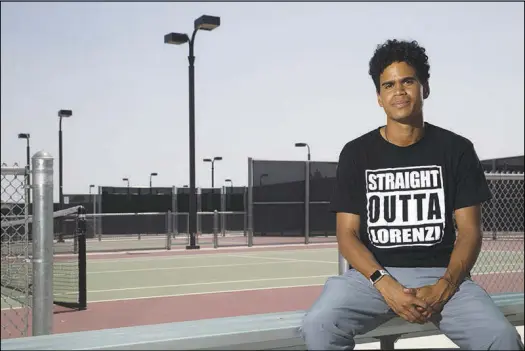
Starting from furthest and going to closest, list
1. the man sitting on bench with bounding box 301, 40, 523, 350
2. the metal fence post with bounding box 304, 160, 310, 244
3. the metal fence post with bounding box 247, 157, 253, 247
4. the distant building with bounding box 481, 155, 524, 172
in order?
1. the distant building with bounding box 481, 155, 524, 172
2. the metal fence post with bounding box 304, 160, 310, 244
3. the metal fence post with bounding box 247, 157, 253, 247
4. the man sitting on bench with bounding box 301, 40, 523, 350

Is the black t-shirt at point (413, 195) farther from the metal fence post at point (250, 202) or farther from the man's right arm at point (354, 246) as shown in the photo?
the metal fence post at point (250, 202)

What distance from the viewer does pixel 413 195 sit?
3.31 metres

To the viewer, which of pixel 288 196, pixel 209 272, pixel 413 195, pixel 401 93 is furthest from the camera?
pixel 288 196

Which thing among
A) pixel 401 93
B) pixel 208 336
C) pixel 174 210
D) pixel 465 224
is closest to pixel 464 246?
pixel 465 224

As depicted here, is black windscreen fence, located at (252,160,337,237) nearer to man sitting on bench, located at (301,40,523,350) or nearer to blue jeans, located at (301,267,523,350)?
man sitting on bench, located at (301,40,523,350)

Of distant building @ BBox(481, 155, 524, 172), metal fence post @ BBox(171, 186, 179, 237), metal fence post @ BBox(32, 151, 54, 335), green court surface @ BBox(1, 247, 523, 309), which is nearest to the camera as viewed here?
metal fence post @ BBox(32, 151, 54, 335)

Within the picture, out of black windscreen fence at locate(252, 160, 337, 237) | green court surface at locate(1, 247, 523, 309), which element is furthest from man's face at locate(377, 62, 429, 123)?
black windscreen fence at locate(252, 160, 337, 237)

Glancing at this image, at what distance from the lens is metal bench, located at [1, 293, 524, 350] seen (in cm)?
302

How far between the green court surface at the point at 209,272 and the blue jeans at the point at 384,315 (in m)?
7.08

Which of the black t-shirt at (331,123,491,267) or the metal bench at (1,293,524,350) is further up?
the black t-shirt at (331,123,491,267)

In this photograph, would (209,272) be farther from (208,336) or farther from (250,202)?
(208,336)

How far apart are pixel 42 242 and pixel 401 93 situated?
2222mm

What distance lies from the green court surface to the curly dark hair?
723cm

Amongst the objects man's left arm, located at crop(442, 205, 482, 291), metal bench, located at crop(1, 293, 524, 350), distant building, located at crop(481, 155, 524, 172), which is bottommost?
metal bench, located at crop(1, 293, 524, 350)
